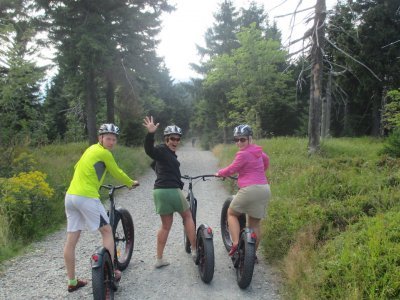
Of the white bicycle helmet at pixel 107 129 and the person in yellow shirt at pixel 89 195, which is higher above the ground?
the white bicycle helmet at pixel 107 129

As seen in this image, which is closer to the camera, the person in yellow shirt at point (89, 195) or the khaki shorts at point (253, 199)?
the person in yellow shirt at point (89, 195)

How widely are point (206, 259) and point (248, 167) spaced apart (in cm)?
139

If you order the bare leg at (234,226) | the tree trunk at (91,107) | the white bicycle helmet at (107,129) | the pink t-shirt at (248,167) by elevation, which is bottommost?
the bare leg at (234,226)

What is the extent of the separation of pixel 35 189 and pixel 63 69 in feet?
37.8

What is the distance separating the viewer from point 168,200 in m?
5.16

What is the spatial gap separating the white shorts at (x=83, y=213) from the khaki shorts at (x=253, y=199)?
1.90 meters

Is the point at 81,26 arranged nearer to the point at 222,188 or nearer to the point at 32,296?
the point at 222,188

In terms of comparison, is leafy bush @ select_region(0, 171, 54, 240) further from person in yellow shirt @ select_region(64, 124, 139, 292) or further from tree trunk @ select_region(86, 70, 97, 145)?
tree trunk @ select_region(86, 70, 97, 145)

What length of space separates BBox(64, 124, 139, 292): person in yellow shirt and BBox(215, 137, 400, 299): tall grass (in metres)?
2.54

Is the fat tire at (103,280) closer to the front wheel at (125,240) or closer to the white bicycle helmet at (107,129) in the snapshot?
the front wheel at (125,240)

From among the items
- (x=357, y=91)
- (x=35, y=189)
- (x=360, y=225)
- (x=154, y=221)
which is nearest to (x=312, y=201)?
(x=360, y=225)

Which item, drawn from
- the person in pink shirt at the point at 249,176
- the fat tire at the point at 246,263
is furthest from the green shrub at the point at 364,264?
the person in pink shirt at the point at 249,176

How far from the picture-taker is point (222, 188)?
506 inches

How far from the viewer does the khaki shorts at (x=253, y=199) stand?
5.12 meters
